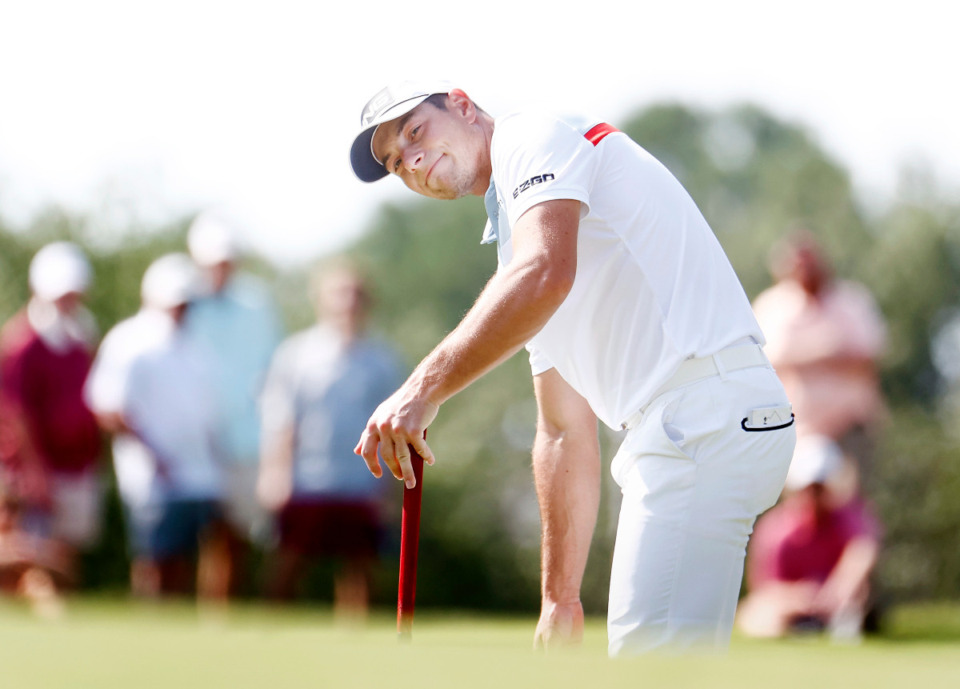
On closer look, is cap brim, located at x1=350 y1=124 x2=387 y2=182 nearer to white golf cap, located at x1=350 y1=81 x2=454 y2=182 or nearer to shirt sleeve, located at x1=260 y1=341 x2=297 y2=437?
white golf cap, located at x1=350 y1=81 x2=454 y2=182

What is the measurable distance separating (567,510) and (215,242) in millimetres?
5329

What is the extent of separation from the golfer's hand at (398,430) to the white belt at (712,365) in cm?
68

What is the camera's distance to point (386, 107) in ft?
12.6

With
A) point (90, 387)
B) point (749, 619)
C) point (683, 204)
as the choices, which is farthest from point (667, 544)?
point (90, 387)

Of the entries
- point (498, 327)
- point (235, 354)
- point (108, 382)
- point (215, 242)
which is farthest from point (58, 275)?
point (498, 327)

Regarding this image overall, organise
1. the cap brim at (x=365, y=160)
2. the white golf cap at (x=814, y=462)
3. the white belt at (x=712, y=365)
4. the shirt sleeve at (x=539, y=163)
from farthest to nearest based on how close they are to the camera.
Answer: the white golf cap at (x=814, y=462), the cap brim at (x=365, y=160), the white belt at (x=712, y=365), the shirt sleeve at (x=539, y=163)

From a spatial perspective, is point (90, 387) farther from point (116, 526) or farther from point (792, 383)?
point (116, 526)

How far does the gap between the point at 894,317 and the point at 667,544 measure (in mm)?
29650

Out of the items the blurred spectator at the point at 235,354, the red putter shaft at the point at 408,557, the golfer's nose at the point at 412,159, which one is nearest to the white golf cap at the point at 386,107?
the golfer's nose at the point at 412,159

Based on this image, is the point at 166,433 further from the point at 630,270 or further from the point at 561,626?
the point at 630,270

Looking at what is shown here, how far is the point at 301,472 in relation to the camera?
8891 mm

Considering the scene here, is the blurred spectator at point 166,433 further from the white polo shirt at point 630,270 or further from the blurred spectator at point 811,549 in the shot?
the white polo shirt at point 630,270

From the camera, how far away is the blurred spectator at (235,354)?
8.89m

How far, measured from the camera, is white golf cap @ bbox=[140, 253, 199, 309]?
8.45m
